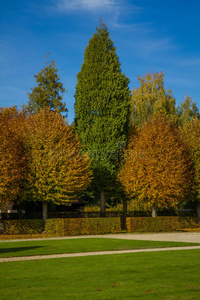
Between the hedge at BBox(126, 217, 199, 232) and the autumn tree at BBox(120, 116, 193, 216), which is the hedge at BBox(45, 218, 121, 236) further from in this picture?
the autumn tree at BBox(120, 116, 193, 216)

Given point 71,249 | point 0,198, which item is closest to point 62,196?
point 0,198

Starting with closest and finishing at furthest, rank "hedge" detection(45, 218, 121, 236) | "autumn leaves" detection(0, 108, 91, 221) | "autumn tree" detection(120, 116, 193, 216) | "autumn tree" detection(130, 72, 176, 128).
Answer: "hedge" detection(45, 218, 121, 236), "autumn leaves" detection(0, 108, 91, 221), "autumn tree" detection(120, 116, 193, 216), "autumn tree" detection(130, 72, 176, 128)

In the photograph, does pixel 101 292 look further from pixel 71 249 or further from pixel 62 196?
pixel 62 196

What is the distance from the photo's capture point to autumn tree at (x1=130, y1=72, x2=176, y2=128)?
2318 inches

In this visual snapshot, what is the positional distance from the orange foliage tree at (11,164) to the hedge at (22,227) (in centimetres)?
199

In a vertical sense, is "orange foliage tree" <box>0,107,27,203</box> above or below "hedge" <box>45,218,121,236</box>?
above

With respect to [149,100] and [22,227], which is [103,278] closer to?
[22,227]

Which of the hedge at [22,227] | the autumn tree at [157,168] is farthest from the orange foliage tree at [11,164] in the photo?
the autumn tree at [157,168]

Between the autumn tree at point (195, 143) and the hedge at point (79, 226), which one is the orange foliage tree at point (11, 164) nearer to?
the hedge at point (79, 226)

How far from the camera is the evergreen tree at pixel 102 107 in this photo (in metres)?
Result: 43.0

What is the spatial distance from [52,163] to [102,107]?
12144 mm

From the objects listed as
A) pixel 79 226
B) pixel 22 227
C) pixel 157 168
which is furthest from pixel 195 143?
pixel 22 227

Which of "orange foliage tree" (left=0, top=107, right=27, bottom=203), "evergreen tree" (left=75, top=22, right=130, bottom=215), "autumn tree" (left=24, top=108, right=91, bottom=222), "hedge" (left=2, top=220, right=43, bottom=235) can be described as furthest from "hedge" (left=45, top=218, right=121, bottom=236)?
"evergreen tree" (left=75, top=22, right=130, bottom=215)

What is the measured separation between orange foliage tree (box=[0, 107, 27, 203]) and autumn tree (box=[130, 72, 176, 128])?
25.7 metres
